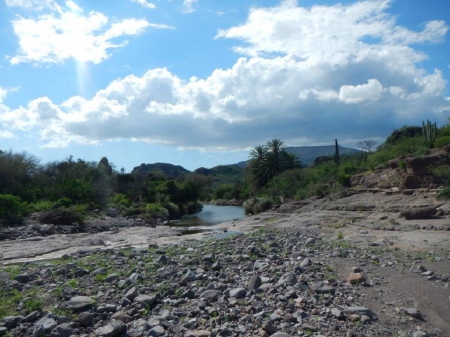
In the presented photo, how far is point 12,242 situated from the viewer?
66.8 feet

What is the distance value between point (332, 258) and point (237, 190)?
6979 centimetres

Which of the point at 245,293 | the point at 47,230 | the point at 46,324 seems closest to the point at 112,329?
the point at 46,324

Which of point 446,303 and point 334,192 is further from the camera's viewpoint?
point 334,192

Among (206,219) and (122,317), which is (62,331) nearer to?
(122,317)

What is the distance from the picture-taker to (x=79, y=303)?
7645mm

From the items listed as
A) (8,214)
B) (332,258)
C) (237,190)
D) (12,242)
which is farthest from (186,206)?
(332,258)

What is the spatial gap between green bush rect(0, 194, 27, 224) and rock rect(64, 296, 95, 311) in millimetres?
20849

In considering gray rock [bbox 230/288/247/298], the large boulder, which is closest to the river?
the large boulder

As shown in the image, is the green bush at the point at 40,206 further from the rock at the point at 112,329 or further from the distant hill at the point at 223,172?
the distant hill at the point at 223,172

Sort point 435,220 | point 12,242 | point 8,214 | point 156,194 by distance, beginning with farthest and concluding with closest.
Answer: point 156,194 → point 8,214 → point 12,242 → point 435,220

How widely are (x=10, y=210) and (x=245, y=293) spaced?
23175mm

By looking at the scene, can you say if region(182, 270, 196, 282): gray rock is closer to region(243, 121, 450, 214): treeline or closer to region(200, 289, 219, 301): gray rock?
region(200, 289, 219, 301): gray rock

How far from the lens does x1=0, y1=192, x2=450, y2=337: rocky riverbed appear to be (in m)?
6.71

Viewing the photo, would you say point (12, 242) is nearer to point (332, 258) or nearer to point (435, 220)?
point (332, 258)
